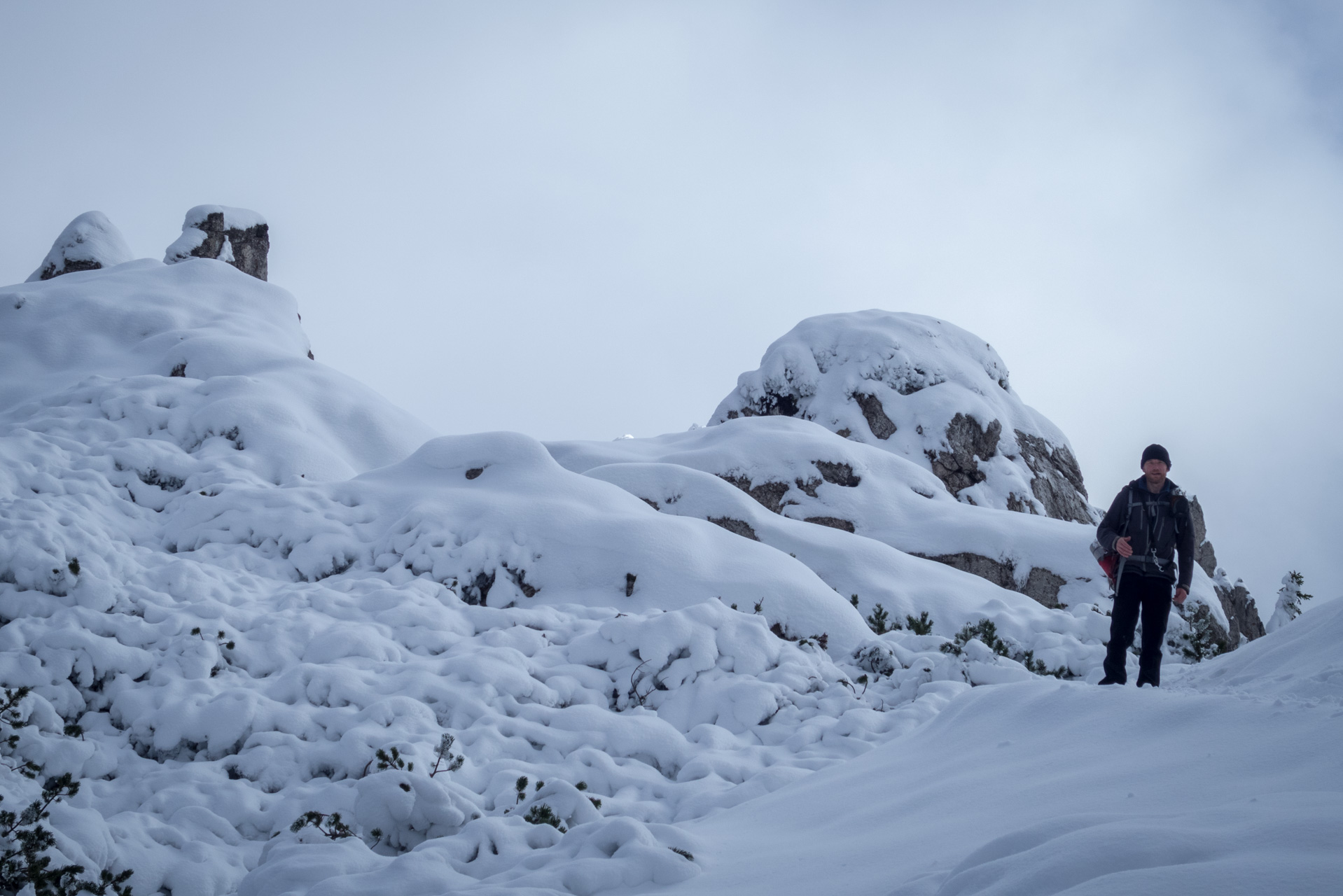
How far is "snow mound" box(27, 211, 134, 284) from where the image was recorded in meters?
26.2

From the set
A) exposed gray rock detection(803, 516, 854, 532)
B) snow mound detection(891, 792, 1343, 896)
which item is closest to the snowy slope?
snow mound detection(891, 792, 1343, 896)

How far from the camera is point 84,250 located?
26.5 m

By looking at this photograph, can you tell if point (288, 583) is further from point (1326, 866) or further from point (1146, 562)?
point (1326, 866)

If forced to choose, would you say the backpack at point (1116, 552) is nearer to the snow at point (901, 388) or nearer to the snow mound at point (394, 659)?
the snow mound at point (394, 659)

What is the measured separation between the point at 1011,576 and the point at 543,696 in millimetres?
12733

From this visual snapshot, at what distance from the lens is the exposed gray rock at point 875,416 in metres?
27.3

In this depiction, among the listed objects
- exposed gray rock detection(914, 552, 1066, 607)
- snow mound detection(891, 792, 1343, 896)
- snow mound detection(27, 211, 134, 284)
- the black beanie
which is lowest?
snow mound detection(891, 792, 1343, 896)

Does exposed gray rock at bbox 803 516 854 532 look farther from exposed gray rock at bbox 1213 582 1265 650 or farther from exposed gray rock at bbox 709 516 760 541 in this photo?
exposed gray rock at bbox 1213 582 1265 650

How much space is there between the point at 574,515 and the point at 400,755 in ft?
16.9

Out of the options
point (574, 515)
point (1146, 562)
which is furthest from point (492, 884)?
point (574, 515)

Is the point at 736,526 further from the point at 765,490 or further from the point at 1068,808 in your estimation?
the point at 1068,808

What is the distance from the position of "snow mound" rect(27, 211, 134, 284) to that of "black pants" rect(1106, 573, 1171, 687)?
1137 inches

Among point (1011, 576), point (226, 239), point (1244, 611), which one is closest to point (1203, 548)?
point (1244, 611)

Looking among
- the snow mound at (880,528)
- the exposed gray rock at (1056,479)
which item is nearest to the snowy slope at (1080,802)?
the snow mound at (880,528)
